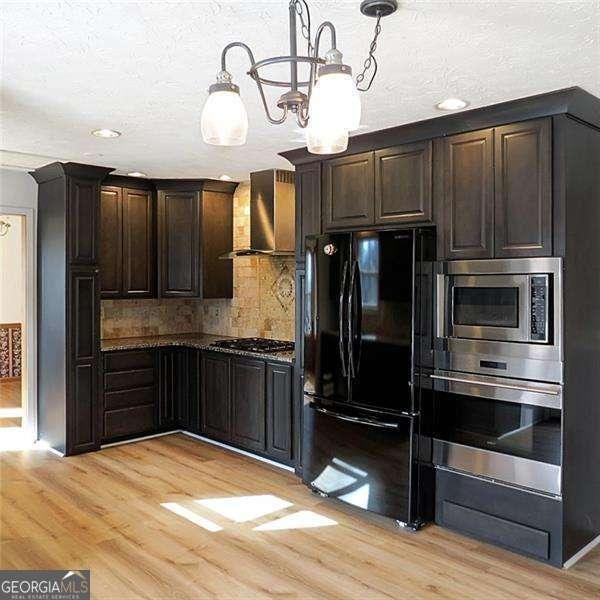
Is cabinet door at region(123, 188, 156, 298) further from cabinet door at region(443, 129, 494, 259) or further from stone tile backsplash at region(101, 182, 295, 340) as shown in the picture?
cabinet door at region(443, 129, 494, 259)

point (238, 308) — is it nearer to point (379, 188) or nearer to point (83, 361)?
point (83, 361)

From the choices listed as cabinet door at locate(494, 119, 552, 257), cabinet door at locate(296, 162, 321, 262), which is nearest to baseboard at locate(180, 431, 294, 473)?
cabinet door at locate(296, 162, 321, 262)

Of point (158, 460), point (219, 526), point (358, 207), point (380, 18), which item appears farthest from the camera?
point (158, 460)

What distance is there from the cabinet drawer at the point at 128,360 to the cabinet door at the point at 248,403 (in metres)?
0.90

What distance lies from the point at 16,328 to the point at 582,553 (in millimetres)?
7583

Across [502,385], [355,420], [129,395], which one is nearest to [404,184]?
[502,385]

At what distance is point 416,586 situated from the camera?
283 cm

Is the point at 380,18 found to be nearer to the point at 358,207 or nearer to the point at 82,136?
the point at 358,207

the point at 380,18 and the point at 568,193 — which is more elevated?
the point at 380,18

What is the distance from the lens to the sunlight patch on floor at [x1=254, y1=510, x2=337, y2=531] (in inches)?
138

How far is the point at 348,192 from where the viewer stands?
395cm

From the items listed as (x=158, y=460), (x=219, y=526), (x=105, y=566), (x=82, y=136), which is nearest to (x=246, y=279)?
(x=158, y=460)

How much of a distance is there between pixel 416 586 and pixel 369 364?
1.24m

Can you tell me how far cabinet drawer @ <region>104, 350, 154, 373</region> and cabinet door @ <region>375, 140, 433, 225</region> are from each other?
2.67 metres
